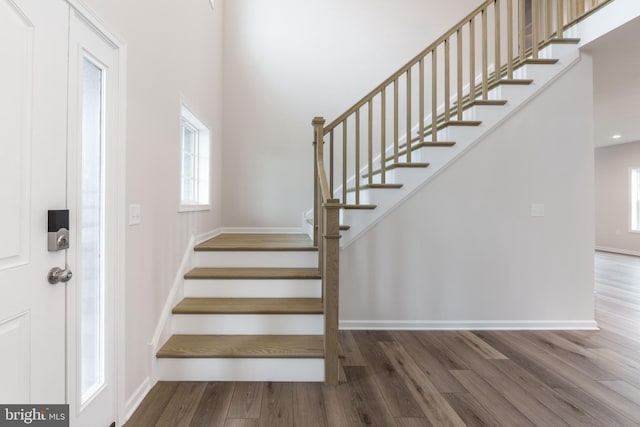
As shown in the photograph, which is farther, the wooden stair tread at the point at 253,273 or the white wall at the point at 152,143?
the wooden stair tread at the point at 253,273

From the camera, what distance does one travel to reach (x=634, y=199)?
7.61 meters

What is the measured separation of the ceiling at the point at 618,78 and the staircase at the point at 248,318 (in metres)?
3.25

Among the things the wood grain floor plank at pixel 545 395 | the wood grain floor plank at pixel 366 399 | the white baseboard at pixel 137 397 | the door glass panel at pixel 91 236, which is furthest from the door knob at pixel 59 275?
the wood grain floor plank at pixel 545 395

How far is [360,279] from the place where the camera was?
309 cm

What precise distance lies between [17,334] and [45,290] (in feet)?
0.57

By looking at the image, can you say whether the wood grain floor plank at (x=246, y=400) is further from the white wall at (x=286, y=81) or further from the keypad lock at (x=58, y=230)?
the white wall at (x=286, y=81)

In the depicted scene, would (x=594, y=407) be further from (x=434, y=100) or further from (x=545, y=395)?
(x=434, y=100)

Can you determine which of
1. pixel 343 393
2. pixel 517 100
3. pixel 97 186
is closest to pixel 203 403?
pixel 343 393

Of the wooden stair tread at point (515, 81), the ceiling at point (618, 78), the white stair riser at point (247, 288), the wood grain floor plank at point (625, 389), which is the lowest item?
the wood grain floor plank at point (625, 389)

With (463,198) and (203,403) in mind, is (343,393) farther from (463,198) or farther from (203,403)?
(463,198)

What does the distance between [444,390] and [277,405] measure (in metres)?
1.05

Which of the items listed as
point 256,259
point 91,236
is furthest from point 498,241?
point 91,236

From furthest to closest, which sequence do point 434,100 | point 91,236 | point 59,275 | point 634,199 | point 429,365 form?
point 634,199 < point 434,100 < point 429,365 < point 91,236 < point 59,275

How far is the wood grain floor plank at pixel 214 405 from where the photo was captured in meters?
1.78
